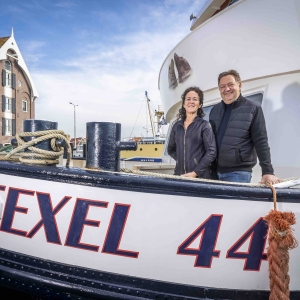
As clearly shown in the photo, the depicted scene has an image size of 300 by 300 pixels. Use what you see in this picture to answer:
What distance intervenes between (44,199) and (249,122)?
1.71 meters

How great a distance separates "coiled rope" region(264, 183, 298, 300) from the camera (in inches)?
59.1

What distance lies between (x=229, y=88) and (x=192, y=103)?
1.18ft

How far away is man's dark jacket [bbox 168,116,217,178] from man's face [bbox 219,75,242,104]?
1.08 feet

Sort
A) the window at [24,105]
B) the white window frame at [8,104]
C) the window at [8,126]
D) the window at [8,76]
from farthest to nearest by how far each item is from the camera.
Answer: the window at [24,105] → the white window frame at [8,104] → the window at [8,76] → the window at [8,126]

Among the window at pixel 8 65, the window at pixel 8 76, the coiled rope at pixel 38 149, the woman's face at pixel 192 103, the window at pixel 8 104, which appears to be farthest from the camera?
the window at pixel 8 65

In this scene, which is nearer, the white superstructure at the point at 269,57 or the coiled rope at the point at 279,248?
the coiled rope at the point at 279,248

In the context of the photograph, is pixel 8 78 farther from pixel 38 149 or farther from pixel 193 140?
pixel 193 140

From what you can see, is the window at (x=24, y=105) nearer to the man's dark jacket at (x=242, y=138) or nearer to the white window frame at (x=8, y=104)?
the white window frame at (x=8, y=104)

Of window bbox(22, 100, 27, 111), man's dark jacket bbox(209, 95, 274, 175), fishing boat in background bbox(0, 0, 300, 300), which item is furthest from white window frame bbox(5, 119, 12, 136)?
man's dark jacket bbox(209, 95, 274, 175)

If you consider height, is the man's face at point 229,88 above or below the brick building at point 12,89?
below

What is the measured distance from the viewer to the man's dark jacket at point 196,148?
2291 millimetres

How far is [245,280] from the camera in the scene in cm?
168

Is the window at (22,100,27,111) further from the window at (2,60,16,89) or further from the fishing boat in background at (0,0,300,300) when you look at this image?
the fishing boat in background at (0,0,300,300)

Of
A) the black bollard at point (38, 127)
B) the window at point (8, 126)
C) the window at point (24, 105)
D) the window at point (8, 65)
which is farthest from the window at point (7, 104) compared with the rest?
the black bollard at point (38, 127)
